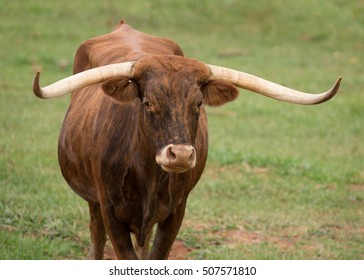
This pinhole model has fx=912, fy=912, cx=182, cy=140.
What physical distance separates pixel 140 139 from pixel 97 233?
1.64m

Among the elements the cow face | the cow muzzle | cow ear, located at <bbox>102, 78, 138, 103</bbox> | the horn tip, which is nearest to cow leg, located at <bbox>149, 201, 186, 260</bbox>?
the cow face

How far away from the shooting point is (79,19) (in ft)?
64.1

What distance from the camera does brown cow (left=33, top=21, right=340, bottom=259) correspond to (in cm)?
557

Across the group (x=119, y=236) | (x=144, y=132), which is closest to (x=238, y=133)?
(x=119, y=236)

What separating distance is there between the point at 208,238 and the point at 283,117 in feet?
18.3

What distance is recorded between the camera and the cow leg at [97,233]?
7.39m

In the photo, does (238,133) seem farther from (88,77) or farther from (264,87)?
(88,77)

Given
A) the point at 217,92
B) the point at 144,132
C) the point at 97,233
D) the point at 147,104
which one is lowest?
the point at 97,233

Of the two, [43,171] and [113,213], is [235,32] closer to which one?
[43,171]

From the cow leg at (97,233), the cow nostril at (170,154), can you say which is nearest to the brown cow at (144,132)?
Result: the cow nostril at (170,154)

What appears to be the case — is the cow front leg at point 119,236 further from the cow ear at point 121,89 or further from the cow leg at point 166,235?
the cow ear at point 121,89

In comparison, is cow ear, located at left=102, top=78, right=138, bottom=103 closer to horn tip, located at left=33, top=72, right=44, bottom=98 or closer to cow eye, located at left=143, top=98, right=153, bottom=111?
cow eye, located at left=143, top=98, right=153, bottom=111

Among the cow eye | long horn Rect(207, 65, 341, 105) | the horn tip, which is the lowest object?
the cow eye

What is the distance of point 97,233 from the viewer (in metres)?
7.39
